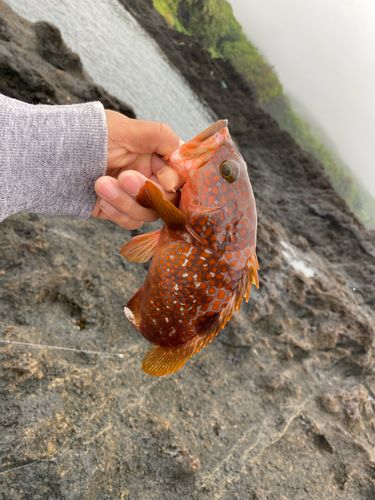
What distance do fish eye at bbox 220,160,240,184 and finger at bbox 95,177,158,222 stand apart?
0.57 meters

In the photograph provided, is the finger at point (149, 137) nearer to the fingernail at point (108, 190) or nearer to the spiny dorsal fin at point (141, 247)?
the fingernail at point (108, 190)

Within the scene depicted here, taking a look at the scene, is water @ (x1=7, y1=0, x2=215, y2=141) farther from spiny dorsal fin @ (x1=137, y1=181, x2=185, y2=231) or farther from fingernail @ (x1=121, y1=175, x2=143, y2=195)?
spiny dorsal fin @ (x1=137, y1=181, x2=185, y2=231)

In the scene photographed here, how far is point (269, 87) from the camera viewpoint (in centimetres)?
3762

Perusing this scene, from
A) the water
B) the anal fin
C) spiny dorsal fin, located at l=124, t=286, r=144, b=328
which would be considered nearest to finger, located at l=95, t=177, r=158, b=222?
spiny dorsal fin, located at l=124, t=286, r=144, b=328

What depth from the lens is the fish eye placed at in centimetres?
168

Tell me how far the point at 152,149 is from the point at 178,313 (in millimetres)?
1128

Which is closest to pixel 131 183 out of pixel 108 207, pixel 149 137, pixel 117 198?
pixel 117 198

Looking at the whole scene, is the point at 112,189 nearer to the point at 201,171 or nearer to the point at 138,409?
the point at 201,171

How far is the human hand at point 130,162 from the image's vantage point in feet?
5.80

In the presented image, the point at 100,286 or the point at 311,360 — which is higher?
the point at 311,360

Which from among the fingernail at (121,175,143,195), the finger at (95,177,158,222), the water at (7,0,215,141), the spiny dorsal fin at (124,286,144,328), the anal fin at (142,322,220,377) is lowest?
the water at (7,0,215,141)

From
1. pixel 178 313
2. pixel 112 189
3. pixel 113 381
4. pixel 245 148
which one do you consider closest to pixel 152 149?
pixel 112 189

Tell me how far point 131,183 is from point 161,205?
261 millimetres

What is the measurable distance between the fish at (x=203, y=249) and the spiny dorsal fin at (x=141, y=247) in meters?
0.16
